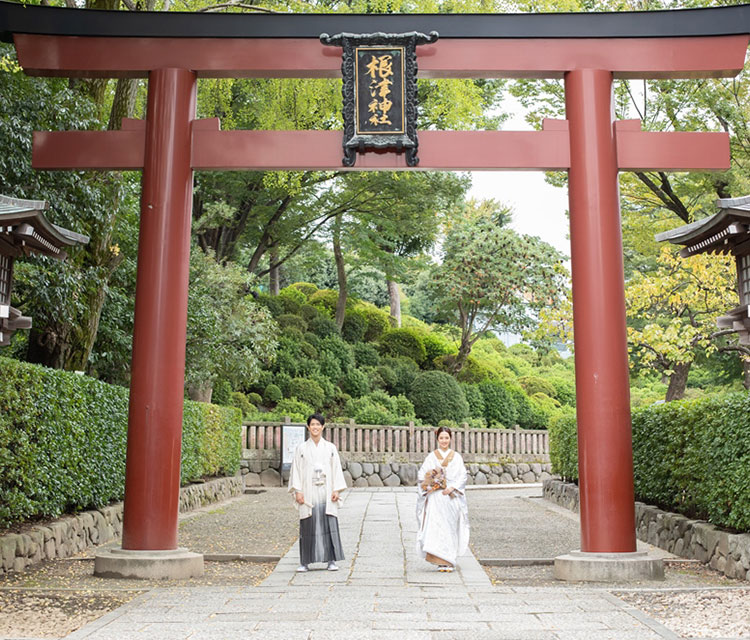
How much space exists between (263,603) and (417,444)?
16.6 m

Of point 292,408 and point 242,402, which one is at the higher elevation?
point 242,402

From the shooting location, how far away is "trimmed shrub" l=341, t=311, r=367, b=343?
28.2 m

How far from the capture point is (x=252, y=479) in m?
21.0

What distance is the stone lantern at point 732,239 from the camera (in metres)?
6.51

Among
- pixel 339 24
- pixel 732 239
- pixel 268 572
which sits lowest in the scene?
pixel 268 572

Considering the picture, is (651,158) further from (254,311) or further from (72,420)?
(254,311)

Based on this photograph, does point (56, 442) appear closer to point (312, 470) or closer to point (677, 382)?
point (312, 470)

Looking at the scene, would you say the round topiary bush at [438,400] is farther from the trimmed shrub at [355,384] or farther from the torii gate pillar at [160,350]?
the torii gate pillar at [160,350]

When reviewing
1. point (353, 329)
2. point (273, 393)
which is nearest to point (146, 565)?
point (273, 393)

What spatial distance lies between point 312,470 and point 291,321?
18211 mm

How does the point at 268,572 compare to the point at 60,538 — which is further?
the point at 60,538

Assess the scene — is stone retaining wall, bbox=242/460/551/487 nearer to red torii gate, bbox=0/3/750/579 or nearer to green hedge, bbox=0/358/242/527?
green hedge, bbox=0/358/242/527

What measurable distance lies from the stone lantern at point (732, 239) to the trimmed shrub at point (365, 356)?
19773mm

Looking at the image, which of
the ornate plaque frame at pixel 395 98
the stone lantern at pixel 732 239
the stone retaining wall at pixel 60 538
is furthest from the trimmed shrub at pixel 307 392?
the stone lantern at pixel 732 239
